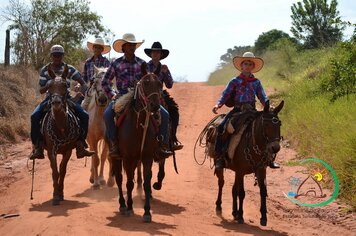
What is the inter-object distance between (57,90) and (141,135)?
199 cm

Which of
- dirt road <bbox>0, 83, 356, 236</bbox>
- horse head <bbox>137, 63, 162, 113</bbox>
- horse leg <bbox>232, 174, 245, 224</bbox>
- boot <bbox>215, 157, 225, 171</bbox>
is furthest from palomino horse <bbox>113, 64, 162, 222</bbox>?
horse leg <bbox>232, 174, 245, 224</bbox>

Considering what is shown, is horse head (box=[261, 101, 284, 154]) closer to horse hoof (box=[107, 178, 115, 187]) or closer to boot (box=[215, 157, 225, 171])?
boot (box=[215, 157, 225, 171])

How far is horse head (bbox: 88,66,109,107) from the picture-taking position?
1201cm

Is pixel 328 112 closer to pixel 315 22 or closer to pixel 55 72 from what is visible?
pixel 55 72

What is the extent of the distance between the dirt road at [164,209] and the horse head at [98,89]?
1826 mm

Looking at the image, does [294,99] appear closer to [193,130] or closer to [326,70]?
[326,70]

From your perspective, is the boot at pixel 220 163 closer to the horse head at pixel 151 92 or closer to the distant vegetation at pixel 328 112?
the horse head at pixel 151 92

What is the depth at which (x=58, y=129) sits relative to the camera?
1084 centimetres

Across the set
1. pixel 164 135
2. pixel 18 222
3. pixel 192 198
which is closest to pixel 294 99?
pixel 192 198

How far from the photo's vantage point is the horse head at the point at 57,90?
1034 cm

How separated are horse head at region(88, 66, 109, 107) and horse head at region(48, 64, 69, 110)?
1.39 m

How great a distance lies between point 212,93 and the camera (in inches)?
1246

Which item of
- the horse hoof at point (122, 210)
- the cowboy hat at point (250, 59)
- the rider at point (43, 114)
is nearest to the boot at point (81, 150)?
the rider at point (43, 114)

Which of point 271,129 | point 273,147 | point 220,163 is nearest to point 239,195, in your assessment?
point 220,163
